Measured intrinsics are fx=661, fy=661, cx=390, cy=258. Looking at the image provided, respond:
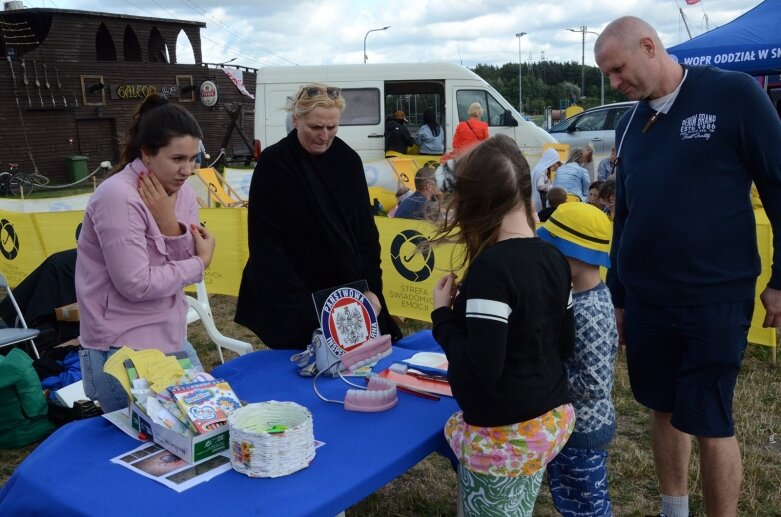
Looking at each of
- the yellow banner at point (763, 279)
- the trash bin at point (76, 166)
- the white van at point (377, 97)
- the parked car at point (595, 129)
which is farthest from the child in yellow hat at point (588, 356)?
the trash bin at point (76, 166)

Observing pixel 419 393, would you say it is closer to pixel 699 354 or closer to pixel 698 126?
pixel 699 354

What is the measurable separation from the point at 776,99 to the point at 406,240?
9367 millimetres

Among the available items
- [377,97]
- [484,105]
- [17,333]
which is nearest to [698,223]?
[17,333]

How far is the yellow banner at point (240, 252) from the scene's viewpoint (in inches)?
208

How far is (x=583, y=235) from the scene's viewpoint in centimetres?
202

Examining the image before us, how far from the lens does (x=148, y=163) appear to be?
2109 mm

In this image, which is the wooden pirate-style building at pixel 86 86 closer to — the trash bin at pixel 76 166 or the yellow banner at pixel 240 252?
the trash bin at pixel 76 166

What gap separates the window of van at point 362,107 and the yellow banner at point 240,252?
542 cm

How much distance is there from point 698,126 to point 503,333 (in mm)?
1165

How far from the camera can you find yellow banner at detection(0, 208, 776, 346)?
5.28 meters

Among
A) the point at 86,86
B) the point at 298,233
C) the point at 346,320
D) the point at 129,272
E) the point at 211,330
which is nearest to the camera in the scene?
the point at 129,272

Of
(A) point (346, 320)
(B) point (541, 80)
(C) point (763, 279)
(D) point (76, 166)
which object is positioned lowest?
(C) point (763, 279)

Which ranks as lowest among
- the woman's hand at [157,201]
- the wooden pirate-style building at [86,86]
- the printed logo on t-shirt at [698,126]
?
the woman's hand at [157,201]

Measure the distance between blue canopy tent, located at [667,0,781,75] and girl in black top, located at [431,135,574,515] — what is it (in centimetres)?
723
